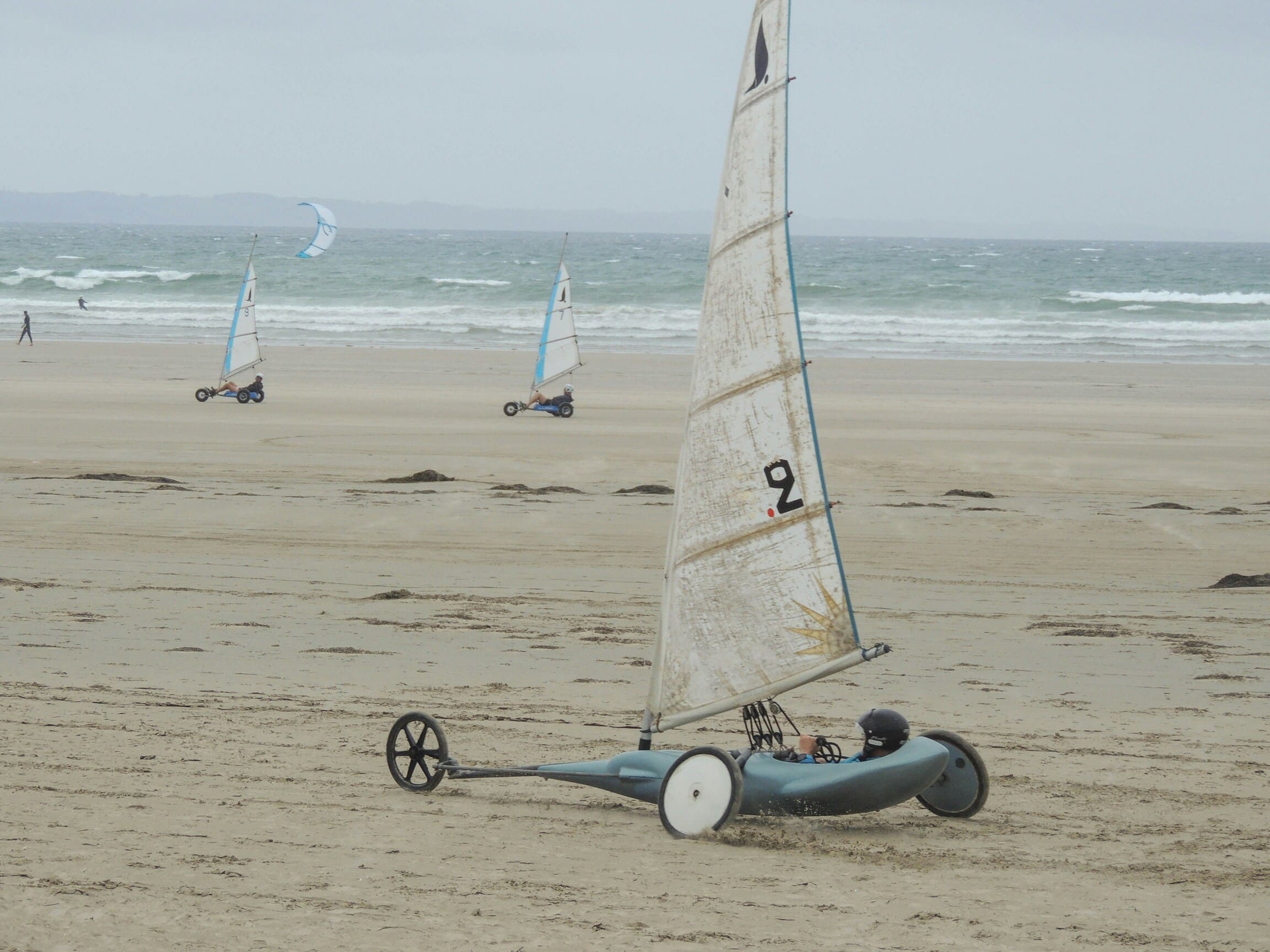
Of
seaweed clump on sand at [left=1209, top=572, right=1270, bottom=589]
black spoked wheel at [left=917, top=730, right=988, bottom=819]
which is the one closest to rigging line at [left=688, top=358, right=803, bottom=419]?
black spoked wheel at [left=917, top=730, right=988, bottom=819]

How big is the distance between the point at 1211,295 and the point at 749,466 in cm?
6856

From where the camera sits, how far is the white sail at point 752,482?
19.4ft

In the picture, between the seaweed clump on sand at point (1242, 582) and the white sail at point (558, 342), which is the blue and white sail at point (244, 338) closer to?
the white sail at point (558, 342)

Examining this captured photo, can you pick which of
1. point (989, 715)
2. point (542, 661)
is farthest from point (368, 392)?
point (989, 715)

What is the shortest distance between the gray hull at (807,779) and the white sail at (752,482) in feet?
0.89

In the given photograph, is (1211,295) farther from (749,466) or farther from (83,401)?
(749,466)

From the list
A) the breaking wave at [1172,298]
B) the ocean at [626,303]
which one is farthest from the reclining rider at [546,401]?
the breaking wave at [1172,298]

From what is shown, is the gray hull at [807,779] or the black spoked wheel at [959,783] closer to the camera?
the gray hull at [807,779]

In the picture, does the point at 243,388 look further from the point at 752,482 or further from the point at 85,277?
Answer: the point at 85,277

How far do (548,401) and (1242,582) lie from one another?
14.2 metres

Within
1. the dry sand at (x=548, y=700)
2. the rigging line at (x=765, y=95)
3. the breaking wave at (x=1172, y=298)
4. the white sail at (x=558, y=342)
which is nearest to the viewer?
the dry sand at (x=548, y=700)

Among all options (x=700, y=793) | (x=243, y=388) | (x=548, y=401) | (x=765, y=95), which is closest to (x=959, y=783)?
(x=700, y=793)

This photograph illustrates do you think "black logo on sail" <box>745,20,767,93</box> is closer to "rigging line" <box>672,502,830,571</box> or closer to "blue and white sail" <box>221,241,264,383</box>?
"rigging line" <box>672,502,830,571</box>

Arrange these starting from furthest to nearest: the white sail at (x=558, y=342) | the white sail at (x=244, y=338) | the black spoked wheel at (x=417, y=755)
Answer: the white sail at (x=244, y=338)
the white sail at (x=558, y=342)
the black spoked wheel at (x=417, y=755)
